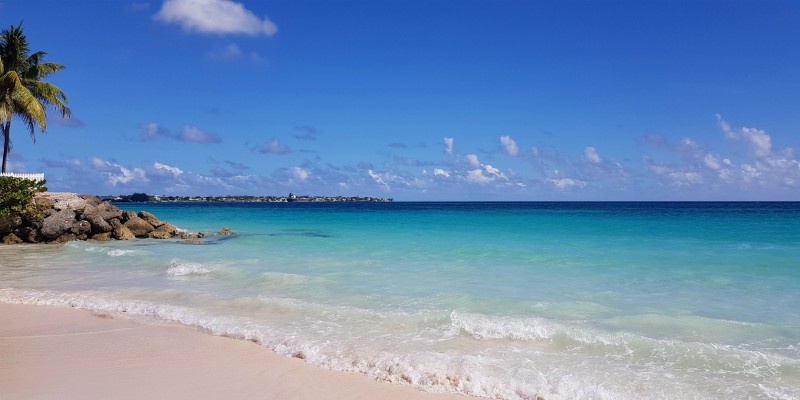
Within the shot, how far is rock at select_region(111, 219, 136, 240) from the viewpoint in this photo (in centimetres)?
2177

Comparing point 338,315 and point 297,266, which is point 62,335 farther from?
point 297,266

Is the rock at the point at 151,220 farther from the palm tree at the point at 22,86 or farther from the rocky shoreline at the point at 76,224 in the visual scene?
the palm tree at the point at 22,86

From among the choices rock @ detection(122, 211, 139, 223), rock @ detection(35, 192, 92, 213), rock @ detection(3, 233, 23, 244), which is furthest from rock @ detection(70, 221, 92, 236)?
rock @ detection(122, 211, 139, 223)

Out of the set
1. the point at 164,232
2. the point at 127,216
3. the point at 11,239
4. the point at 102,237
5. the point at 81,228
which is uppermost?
the point at 127,216

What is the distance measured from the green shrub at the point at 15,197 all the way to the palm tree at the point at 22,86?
628 centimetres

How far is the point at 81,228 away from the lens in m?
21.5

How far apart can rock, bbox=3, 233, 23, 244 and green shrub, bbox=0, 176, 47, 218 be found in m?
0.81

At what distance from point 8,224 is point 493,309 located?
2079 centimetres

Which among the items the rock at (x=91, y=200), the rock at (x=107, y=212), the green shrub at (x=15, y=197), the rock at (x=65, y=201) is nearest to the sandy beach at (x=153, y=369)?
the green shrub at (x=15, y=197)

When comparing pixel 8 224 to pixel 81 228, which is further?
pixel 81 228

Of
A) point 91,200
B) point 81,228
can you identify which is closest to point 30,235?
point 81,228

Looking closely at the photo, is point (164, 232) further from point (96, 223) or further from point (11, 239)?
point (11, 239)

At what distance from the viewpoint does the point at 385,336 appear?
21.4ft

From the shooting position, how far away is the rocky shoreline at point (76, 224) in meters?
20.2
